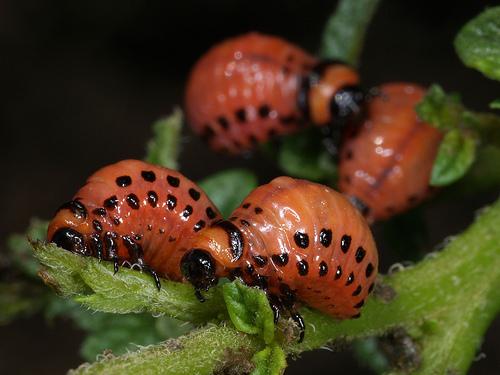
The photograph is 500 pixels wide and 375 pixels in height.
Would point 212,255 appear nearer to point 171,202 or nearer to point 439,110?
point 171,202

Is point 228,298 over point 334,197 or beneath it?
beneath

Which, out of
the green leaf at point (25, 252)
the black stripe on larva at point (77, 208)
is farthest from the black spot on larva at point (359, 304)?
the green leaf at point (25, 252)

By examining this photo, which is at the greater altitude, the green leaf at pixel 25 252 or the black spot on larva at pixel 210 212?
the black spot on larva at pixel 210 212

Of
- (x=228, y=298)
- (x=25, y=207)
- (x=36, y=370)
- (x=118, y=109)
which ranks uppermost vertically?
(x=228, y=298)

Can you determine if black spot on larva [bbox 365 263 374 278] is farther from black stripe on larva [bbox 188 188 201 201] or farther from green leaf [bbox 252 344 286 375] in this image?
black stripe on larva [bbox 188 188 201 201]

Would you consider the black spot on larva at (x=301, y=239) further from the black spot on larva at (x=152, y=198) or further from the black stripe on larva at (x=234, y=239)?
the black spot on larva at (x=152, y=198)

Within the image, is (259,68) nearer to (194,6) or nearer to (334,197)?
(334,197)

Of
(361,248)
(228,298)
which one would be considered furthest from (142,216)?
(361,248)
